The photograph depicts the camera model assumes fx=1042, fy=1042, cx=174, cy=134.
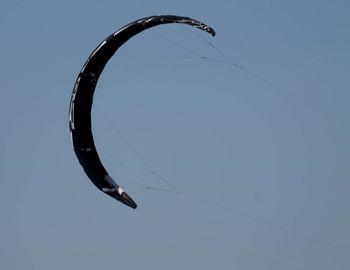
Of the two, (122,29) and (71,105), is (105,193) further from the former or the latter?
(122,29)

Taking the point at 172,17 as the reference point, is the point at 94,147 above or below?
below

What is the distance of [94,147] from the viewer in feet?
211

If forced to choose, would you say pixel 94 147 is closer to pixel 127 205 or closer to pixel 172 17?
pixel 127 205

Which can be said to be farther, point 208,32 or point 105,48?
point 105,48

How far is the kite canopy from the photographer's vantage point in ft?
204

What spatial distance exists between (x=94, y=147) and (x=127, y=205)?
177 inches

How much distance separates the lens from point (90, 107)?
2518 inches

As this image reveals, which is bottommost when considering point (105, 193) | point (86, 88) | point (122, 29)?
point (105, 193)

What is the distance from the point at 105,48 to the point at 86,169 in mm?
7550

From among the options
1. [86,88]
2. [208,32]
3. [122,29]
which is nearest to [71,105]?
[86,88]

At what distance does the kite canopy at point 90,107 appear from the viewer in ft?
204

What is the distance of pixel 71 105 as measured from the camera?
208ft

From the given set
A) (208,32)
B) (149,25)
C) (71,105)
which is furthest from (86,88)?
(208,32)

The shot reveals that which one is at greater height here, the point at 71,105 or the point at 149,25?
the point at 149,25
